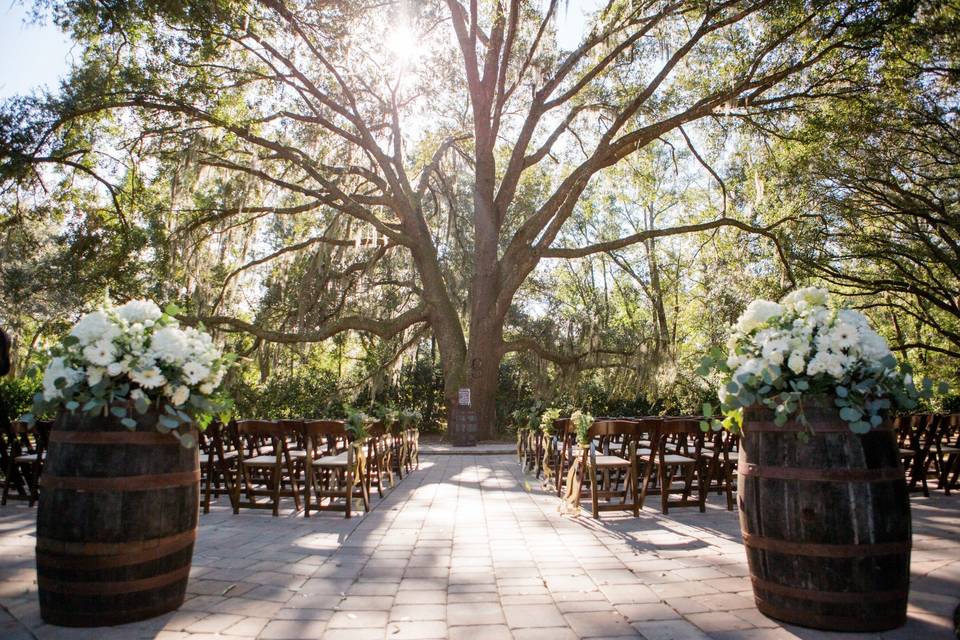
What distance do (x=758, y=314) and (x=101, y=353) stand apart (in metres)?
2.87

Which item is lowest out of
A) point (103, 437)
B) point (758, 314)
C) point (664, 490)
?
point (664, 490)

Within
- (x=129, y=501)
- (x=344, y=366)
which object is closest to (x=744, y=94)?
(x=129, y=501)

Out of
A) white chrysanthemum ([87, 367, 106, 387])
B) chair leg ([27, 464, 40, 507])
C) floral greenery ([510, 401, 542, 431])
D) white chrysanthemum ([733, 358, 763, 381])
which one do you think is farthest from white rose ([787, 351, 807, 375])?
chair leg ([27, 464, 40, 507])

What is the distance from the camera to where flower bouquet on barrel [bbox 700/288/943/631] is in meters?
2.43

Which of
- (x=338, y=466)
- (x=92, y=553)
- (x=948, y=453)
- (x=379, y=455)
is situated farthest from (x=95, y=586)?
(x=948, y=453)

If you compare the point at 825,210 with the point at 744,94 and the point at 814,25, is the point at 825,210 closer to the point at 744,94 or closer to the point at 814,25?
the point at 744,94

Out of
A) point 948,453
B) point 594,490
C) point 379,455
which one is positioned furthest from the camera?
point 379,455

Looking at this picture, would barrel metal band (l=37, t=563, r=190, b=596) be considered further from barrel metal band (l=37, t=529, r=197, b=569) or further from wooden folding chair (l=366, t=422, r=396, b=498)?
wooden folding chair (l=366, t=422, r=396, b=498)

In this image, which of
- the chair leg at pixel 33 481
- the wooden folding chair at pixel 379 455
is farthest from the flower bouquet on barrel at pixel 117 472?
the chair leg at pixel 33 481

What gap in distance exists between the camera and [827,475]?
8.08 feet

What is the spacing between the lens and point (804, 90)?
435 inches

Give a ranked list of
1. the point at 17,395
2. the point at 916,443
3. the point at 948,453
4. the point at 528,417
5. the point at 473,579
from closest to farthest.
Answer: the point at 473,579, the point at 916,443, the point at 948,453, the point at 528,417, the point at 17,395

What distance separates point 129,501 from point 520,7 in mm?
12593

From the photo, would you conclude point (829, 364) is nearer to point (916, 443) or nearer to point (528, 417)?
point (916, 443)
